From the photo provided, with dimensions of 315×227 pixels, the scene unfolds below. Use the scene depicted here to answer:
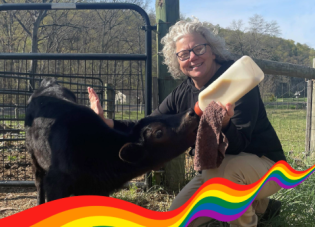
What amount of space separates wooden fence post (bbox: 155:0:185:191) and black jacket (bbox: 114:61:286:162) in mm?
792

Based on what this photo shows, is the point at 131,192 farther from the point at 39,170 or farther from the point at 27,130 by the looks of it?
A: the point at 27,130

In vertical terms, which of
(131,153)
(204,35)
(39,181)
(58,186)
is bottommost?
(39,181)

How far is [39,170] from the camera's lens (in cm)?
400

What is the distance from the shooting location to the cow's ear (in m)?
2.69

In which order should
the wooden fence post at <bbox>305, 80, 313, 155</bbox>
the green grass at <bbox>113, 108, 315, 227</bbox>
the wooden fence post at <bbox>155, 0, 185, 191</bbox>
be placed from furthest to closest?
the wooden fence post at <bbox>305, 80, 313, 155</bbox>
the wooden fence post at <bbox>155, 0, 185, 191</bbox>
the green grass at <bbox>113, 108, 315, 227</bbox>

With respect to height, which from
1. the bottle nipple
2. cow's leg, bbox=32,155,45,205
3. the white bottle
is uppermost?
the white bottle

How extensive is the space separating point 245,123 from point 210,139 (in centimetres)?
62

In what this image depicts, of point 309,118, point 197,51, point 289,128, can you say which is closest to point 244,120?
point 197,51

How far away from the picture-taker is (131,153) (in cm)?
274

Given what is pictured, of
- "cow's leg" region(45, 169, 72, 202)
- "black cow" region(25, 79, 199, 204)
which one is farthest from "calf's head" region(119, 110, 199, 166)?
"cow's leg" region(45, 169, 72, 202)

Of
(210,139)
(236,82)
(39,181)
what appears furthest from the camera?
(39,181)

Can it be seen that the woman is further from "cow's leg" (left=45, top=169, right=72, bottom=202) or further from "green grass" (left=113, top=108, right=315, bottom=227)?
"cow's leg" (left=45, top=169, right=72, bottom=202)

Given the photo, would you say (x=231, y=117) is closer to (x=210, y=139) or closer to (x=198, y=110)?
(x=198, y=110)

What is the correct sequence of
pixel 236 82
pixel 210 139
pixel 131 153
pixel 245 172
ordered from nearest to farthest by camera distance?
pixel 236 82 → pixel 210 139 → pixel 131 153 → pixel 245 172
